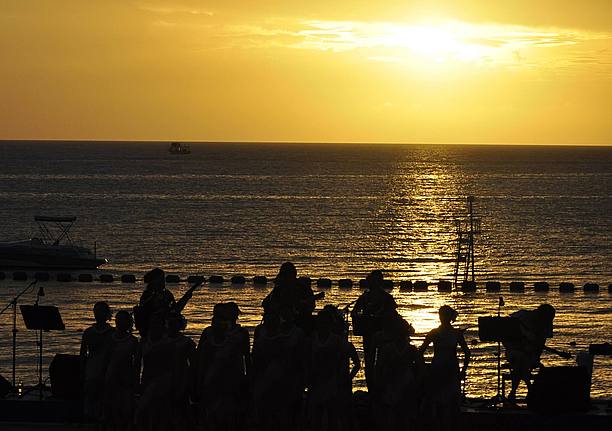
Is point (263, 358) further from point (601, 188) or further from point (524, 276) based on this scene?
point (601, 188)

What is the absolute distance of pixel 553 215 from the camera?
124062 mm

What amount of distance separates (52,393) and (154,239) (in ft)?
257

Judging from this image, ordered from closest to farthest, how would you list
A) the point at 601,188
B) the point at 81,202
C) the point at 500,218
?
1. the point at 500,218
2. the point at 81,202
3. the point at 601,188

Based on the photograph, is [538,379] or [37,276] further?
[37,276]

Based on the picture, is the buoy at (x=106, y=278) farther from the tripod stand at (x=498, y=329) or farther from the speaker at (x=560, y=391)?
the speaker at (x=560, y=391)

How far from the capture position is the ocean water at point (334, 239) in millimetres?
48281

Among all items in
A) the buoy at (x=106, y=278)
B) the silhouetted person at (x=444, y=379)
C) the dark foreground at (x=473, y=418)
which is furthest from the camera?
the buoy at (x=106, y=278)

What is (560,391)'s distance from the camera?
616 inches

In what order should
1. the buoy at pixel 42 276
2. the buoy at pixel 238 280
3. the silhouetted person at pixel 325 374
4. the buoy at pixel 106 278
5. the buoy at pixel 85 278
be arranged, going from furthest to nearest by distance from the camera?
the buoy at pixel 85 278, the buoy at pixel 106 278, the buoy at pixel 42 276, the buoy at pixel 238 280, the silhouetted person at pixel 325 374

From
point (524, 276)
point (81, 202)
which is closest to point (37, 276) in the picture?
point (524, 276)

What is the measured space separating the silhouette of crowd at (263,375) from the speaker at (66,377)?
4.14ft

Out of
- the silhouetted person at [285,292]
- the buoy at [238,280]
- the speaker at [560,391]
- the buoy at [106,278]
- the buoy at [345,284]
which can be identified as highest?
the silhouetted person at [285,292]

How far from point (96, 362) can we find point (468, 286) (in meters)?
46.9

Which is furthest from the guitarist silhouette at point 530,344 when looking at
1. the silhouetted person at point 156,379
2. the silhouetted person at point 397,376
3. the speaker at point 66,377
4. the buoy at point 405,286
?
the buoy at point 405,286
